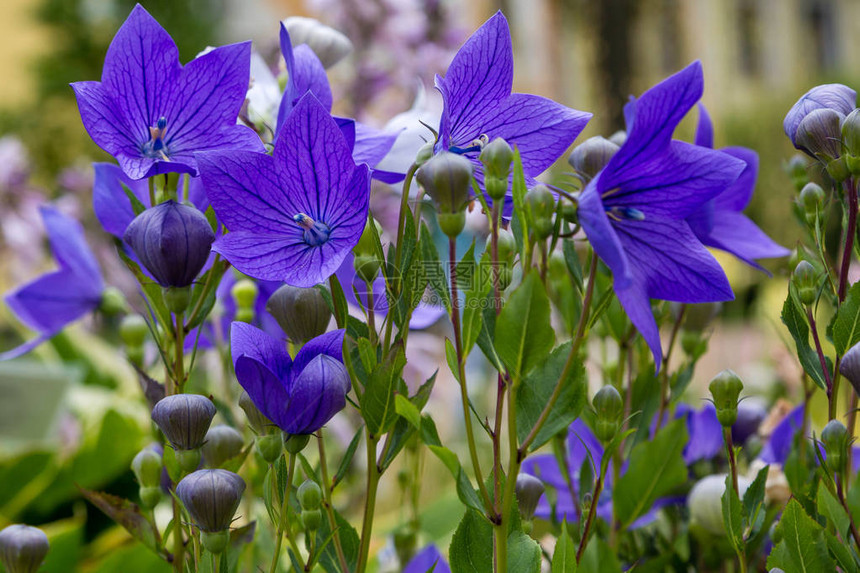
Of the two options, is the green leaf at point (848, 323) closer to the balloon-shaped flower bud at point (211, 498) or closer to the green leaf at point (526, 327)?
the green leaf at point (526, 327)

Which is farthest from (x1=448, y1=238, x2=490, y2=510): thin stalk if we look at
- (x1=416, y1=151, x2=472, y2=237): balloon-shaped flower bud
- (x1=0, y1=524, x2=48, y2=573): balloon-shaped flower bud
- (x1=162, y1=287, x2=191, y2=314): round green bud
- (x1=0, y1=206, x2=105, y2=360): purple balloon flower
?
(x1=0, y1=206, x2=105, y2=360): purple balloon flower

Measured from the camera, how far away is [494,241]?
0.92 feet

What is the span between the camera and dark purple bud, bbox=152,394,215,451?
0.31 metres

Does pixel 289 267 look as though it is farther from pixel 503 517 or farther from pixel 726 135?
pixel 726 135

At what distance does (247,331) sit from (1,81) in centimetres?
1128

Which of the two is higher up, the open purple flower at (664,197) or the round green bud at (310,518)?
the open purple flower at (664,197)

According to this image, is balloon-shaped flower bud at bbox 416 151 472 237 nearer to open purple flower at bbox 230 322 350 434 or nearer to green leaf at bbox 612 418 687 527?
open purple flower at bbox 230 322 350 434

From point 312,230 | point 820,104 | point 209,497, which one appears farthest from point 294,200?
point 820,104

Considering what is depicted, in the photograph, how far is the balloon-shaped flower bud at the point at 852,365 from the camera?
1.04ft

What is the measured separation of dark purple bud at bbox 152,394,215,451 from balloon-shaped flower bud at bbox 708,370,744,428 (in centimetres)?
20

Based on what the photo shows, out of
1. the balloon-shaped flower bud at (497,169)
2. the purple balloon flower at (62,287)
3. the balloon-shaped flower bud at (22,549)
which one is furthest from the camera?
the purple balloon flower at (62,287)

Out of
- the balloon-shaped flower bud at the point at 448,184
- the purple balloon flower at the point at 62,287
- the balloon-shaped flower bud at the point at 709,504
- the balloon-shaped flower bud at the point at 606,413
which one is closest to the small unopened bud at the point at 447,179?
the balloon-shaped flower bud at the point at 448,184

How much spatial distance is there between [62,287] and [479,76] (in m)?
0.35

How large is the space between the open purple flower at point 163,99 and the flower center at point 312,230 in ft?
0.11
